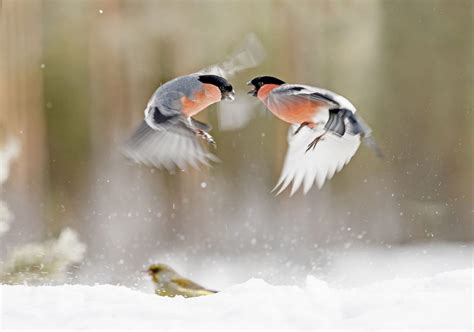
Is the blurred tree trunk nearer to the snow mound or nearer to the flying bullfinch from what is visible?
the snow mound

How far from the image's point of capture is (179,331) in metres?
0.84

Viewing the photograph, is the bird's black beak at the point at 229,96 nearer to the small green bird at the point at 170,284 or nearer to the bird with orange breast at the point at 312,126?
the bird with orange breast at the point at 312,126

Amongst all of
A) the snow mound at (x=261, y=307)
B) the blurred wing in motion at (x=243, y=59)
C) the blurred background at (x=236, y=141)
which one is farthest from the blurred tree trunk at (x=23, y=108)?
the blurred wing in motion at (x=243, y=59)

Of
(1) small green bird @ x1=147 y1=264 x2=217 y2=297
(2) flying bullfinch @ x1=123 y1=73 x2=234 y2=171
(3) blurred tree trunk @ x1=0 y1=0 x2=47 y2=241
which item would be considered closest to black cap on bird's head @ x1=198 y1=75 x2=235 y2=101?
(2) flying bullfinch @ x1=123 y1=73 x2=234 y2=171

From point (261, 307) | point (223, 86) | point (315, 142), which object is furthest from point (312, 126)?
point (261, 307)

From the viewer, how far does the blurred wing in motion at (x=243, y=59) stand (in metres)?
0.84

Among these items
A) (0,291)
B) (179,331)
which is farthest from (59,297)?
(179,331)

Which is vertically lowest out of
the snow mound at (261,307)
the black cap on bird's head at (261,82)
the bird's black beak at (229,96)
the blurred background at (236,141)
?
the snow mound at (261,307)

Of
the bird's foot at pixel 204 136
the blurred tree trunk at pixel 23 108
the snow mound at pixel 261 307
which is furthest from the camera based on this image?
the blurred tree trunk at pixel 23 108

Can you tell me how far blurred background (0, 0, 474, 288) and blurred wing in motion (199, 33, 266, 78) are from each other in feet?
2.22

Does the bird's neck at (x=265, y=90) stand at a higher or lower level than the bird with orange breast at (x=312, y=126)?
higher

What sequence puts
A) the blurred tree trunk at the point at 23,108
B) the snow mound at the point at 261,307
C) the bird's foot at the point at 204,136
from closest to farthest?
the bird's foot at the point at 204,136, the snow mound at the point at 261,307, the blurred tree trunk at the point at 23,108

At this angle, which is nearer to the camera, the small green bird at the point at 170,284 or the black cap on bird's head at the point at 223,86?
the black cap on bird's head at the point at 223,86

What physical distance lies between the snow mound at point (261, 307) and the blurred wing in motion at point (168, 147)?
9.3 inches
